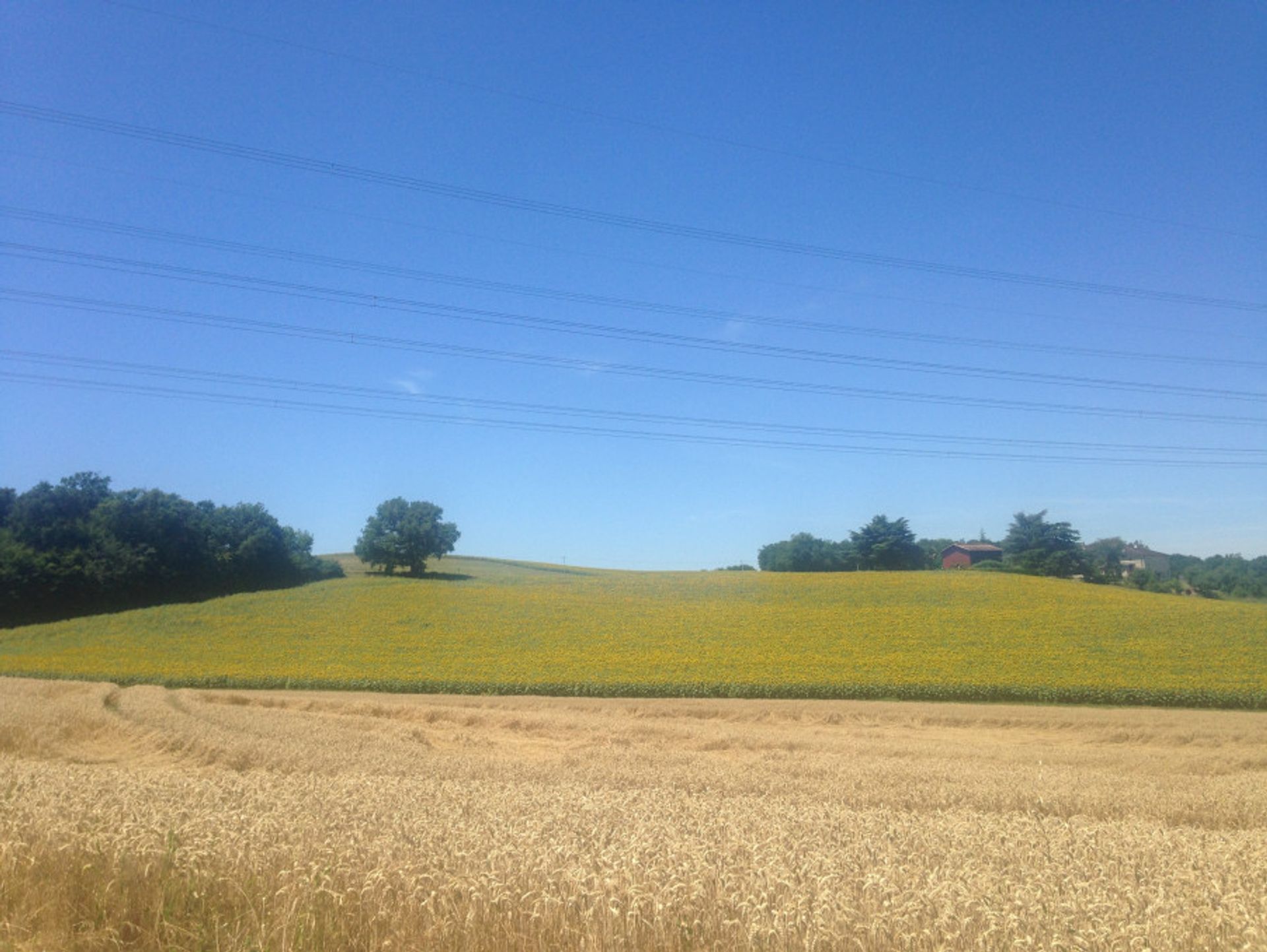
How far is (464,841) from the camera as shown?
18.2 ft

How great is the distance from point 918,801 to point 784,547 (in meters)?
82.2

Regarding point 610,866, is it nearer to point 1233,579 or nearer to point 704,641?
point 704,641

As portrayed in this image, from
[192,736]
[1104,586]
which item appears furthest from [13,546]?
[1104,586]

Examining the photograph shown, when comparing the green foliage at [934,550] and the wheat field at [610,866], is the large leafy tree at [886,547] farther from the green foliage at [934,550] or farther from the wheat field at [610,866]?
the wheat field at [610,866]

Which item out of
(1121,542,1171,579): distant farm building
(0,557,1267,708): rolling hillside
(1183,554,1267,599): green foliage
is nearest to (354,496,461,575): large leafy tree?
(0,557,1267,708): rolling hillside

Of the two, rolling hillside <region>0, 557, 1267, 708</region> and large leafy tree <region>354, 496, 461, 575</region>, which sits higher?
large leafy tree <region>354, 496, 461, 575</region>

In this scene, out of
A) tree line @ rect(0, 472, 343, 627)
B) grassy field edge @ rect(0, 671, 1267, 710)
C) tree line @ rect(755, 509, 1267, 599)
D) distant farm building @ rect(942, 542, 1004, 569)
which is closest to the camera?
grassy field edge @ rect(0, 671, 1267, 710)

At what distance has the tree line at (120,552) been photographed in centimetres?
5872

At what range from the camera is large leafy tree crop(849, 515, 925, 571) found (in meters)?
85.7

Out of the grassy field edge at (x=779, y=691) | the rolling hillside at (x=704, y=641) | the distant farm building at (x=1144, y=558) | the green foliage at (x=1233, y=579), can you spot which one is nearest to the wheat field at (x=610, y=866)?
the grassy field edge at (x=779, y=691)

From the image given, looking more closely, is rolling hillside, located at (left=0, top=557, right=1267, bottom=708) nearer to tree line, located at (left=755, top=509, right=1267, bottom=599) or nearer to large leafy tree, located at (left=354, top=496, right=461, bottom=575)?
large leafy tree, located at (left=354, top=496, right=461, bottom=575)

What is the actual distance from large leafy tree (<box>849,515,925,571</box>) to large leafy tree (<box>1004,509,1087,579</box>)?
11.4 m

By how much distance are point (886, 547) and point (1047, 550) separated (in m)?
17.7

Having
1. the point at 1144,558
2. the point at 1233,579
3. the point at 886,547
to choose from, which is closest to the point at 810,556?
the point at 886,547
